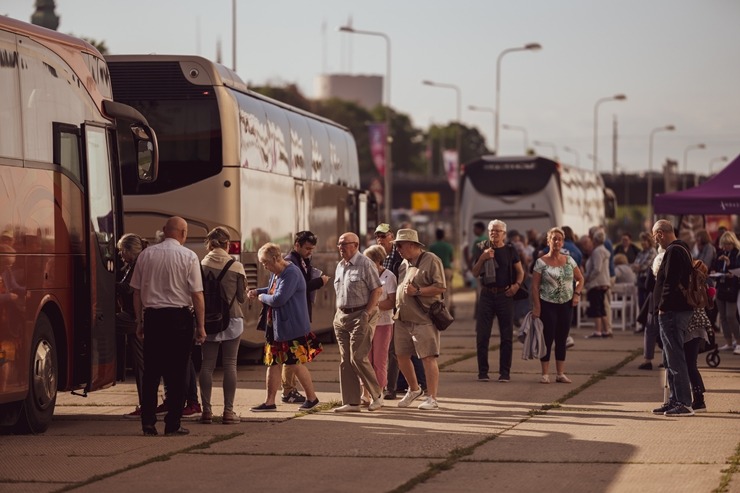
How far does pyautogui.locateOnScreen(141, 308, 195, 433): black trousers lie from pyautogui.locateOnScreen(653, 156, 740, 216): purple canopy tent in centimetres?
1310

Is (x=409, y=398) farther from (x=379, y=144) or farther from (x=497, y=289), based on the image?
(x=379, y=144)

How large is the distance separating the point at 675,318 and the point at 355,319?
2.92 meters

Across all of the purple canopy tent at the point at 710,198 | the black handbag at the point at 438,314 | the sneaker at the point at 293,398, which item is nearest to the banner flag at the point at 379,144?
the purple canopy tent at the point at 710,198

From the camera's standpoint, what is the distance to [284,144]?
853 inches

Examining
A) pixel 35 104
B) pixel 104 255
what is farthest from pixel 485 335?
pixel 35 104

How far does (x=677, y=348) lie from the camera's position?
1408cm

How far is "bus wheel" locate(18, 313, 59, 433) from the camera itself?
41.3ft

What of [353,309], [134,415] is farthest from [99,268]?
[353,309]

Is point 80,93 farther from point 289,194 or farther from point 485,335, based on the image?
point 289,194

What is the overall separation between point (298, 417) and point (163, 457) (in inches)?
121

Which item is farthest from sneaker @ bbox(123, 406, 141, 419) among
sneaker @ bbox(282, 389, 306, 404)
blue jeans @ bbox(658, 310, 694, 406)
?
blue jeans @ bbox(658, 310, 694, 406)

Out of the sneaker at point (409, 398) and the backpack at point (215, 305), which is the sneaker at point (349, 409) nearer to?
the sneaker at point (409, 398)

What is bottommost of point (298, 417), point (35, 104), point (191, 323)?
point (298, 417)

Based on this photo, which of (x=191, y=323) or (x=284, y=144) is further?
(x=284, y=144)
